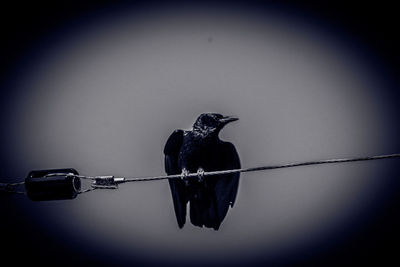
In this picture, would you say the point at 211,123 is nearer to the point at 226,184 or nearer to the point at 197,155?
the point at 197,155

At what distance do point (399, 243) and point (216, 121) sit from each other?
3.59 metres

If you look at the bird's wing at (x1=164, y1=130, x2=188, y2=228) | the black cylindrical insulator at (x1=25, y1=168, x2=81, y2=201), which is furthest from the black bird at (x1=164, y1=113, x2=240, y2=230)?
the black cylindrical insulator at (x1=25, y1=168, x2=81, y2=201)

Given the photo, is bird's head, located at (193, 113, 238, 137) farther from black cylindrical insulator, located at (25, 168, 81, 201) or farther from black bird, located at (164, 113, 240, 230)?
black cylindrical insulator, located at (25, 168, 81, 201)

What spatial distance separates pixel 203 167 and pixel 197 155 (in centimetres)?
12

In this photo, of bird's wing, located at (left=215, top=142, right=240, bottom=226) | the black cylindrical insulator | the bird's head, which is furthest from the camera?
bird's wing, located at (left=215, top=142, right=240, bottom=226)

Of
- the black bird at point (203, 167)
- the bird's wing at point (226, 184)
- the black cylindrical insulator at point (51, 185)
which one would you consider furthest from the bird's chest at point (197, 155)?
the black cylindrical insulator at point (51, 185)

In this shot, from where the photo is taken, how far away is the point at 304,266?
13.6 feet

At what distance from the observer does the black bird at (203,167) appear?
2.49m

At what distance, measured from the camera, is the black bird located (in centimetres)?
249

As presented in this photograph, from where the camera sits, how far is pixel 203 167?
8.28 feet

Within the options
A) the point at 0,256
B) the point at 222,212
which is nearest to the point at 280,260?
the point at 222,212

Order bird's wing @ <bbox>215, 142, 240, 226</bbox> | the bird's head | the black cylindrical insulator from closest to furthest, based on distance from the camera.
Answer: the black cylindrical insulator
the bird's head
bird's wing @ <bbox>215, 142, 240, 226</bbox>

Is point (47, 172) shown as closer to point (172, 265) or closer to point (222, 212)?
point (222, 212)

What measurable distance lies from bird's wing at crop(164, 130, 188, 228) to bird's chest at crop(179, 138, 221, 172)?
0.09m
